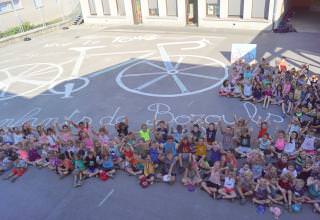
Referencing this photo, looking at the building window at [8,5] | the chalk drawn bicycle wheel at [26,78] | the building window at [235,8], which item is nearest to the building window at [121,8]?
the building window at [235,8]

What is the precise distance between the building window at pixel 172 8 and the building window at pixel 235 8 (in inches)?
176

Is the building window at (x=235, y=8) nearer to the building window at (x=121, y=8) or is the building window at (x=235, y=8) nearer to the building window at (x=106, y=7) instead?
the building window at (x=121, y=8)

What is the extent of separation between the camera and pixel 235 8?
22.5 meters

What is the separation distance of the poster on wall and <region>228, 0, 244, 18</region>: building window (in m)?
7.95

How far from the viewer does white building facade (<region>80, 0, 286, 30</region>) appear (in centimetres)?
2177

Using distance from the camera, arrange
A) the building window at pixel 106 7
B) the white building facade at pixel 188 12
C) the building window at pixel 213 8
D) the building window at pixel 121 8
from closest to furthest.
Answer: the white building facade at pixel 188 12
the building window at pixel 213 8
the building window at pixel 121 8
the building window at pixel 106 7

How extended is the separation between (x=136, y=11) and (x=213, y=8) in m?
7.18

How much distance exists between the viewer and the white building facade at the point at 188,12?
71.4ft

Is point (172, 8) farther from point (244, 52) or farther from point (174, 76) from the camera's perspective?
point (244, 52)

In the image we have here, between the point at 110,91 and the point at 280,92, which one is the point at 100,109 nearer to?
the point at 110,91

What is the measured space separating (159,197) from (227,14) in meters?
18.0

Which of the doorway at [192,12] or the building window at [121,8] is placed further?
the building window at [121,8]

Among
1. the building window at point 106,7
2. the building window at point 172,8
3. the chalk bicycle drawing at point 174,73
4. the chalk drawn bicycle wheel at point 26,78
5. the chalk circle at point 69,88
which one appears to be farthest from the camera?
the building window at point 106,7

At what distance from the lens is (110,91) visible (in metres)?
15.3
